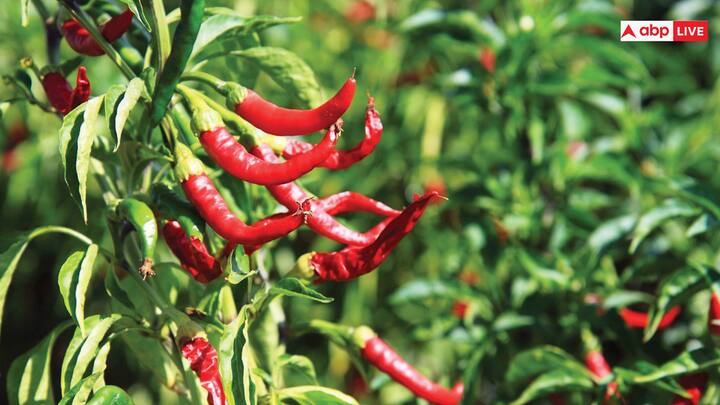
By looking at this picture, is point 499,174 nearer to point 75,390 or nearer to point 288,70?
point 288,70

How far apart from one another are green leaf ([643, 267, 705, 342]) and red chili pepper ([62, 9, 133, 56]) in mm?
768

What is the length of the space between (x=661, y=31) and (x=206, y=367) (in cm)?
129

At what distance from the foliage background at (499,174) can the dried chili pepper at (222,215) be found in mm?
282

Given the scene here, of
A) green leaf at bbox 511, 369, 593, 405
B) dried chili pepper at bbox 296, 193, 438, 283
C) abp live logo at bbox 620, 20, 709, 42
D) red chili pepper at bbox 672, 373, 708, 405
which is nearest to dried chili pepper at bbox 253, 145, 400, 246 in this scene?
dried chili pepper at bbox 296, 193, 438, 283

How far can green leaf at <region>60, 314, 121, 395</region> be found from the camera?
853mm

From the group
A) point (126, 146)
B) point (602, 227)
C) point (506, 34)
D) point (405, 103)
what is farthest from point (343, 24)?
point (126, 146)

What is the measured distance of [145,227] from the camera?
2.64ft

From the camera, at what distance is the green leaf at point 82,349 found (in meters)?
0.85

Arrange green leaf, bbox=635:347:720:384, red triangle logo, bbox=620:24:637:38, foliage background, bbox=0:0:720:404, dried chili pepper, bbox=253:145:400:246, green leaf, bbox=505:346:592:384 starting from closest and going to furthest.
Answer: dried chili pepper, bbox=253:145:400:246, green leaf, bbox=635:347:720:384, green leaf, bbox=505:346:592:384, foliage background, bbox=0:0:720:404, red triangle logo, bbox=620:24:637:38

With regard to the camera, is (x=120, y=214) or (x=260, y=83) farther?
(x=260, y=83)

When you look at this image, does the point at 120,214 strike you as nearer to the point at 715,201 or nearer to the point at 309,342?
the point at 715,201

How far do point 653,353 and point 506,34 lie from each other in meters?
0.68

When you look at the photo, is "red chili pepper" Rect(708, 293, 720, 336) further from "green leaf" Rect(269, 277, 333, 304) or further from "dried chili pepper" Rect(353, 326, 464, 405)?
"green leaf" Rect(269, 277, 333, 304)

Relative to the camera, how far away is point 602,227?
1423 mm
